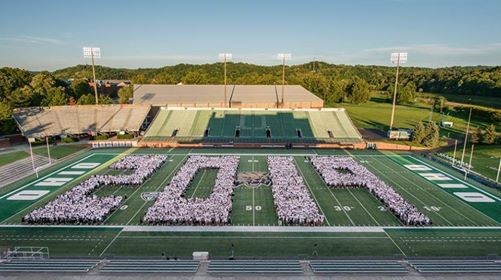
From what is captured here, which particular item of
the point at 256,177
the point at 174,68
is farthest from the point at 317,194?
the point at 174,68

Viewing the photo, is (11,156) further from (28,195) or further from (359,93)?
(359,93)

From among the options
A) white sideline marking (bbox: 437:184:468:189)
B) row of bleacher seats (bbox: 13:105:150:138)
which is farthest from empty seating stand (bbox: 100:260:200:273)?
row of bleacher seats (bbox: 13:105:150:138)

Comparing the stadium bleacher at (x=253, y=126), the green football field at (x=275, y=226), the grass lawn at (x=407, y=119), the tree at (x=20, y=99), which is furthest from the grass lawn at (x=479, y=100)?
the tree at (x=20, y=99)

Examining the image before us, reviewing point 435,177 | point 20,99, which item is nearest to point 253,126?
point 435,177

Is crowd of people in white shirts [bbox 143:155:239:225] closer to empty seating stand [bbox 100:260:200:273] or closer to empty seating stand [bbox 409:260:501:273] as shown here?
empty seating stand [bbox 100:260:200:273]

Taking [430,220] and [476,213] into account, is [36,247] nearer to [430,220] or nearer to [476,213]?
[430,220]

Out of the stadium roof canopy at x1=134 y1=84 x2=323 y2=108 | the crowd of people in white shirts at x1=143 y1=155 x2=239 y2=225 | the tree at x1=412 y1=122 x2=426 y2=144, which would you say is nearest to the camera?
the crowd of people in white shirts at x1=143 y1=155 x2=239 y2=225
